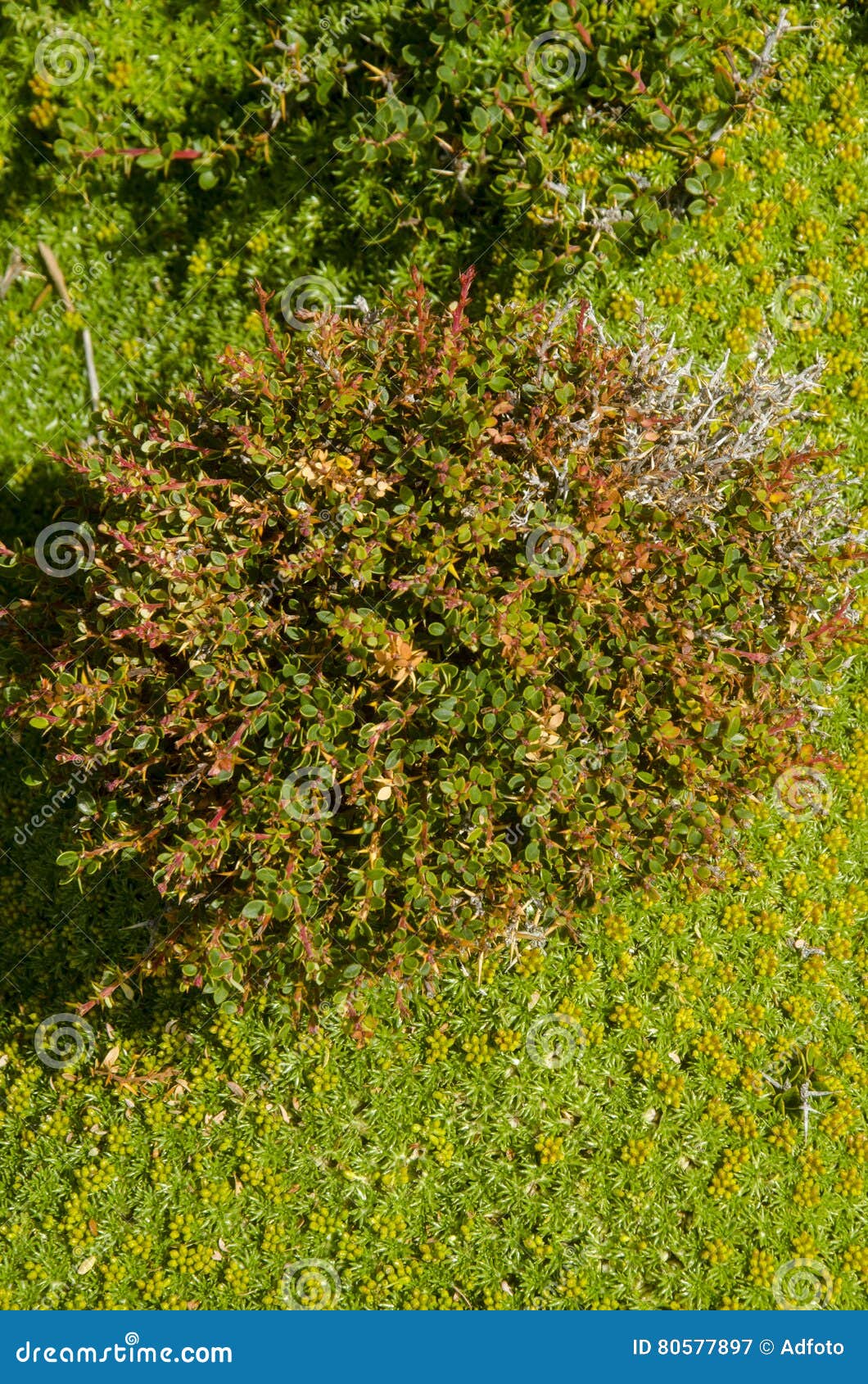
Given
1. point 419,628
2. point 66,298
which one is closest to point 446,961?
point 419,628

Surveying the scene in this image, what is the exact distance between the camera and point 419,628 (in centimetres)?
509

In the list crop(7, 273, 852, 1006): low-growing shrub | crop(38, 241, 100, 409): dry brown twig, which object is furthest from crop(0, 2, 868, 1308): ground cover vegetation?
crop(7, 273, 852, 1006): low-growing shrub

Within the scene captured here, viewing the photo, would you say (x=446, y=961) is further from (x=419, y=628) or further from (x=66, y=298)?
(x=66, y=298)

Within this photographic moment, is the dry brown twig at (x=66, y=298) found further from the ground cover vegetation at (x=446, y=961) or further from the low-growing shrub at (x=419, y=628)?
the low-growing shrub at (x=419, y=628)

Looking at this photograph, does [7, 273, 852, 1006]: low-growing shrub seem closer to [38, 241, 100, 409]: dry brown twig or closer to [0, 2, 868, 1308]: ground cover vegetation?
[0, 2, 868, 1308]: ground cover vegetation

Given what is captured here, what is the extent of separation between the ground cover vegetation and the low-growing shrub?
89cm

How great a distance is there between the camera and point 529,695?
4891 millimetres

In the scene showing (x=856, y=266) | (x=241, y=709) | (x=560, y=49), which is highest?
(x=856, y=266)

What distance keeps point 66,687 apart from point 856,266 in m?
5.76

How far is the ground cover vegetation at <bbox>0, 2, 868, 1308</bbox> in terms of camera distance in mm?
6250

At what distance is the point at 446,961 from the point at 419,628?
232 centimetres

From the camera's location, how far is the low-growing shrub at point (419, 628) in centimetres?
482

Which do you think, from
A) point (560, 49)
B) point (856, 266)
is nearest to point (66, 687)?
point (560, 49)

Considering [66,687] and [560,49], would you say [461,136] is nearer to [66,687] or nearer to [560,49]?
[560,49]
